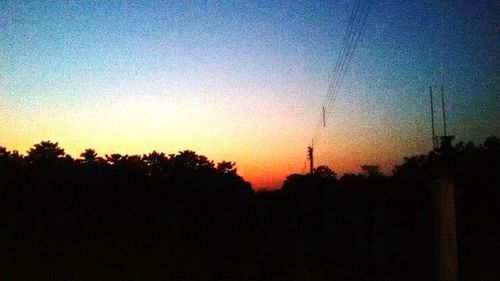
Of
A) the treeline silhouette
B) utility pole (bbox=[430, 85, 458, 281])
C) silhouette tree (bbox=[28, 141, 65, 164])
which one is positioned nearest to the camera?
utility pole (bbox=[430, 85, 458, 281])

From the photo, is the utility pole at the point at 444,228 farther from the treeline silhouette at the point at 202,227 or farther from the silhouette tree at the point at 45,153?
the silhouette tree at the point at 45,153

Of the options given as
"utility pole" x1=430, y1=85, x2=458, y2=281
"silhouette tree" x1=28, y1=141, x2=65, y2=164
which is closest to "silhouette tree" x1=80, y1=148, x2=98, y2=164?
"silhouette tree" x1=28, y1=141, x2=65, y2=164

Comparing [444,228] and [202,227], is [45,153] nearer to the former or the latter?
[202,227]

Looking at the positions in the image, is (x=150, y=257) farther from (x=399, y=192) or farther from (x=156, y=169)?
(x=156, y=169)

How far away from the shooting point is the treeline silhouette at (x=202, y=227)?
20.9 meters

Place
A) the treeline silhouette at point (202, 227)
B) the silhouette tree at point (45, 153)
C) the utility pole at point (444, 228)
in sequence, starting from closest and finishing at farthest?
the utility pole at point (444, 228) → the treeline silhouette at point (202, 227) → the silhouette tree at point (45, 153)

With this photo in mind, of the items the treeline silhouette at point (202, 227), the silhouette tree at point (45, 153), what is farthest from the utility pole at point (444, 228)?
the silhouette tree at point (45, 153)

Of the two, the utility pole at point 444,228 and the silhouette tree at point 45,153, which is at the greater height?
the silhouette tree at point 45,153

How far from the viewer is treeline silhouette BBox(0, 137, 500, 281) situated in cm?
2094

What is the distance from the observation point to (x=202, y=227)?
1309 inches

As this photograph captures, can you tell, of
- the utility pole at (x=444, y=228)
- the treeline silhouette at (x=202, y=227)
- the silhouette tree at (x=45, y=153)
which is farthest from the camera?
the silhouette tree at (x=45, y=153)

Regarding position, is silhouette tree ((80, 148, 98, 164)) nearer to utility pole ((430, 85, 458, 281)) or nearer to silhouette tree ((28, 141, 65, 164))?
silhouette tree ((28, 141, 65, 164))

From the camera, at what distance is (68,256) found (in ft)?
71.5

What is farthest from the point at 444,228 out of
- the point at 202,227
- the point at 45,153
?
the point at 45,153
